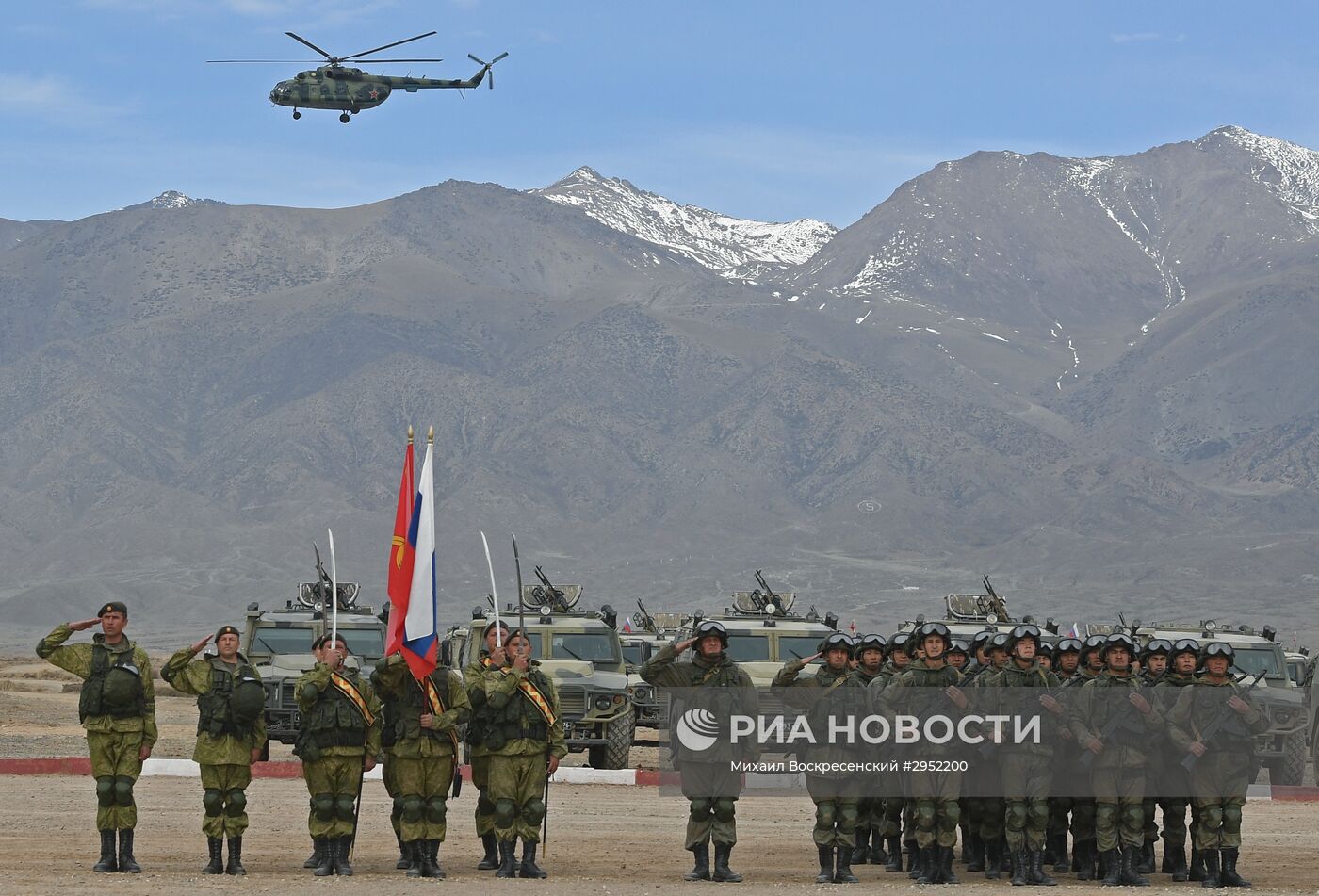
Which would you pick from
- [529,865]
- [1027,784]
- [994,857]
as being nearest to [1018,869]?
[994,857]

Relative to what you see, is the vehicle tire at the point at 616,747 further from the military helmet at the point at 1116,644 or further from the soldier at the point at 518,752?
the military helmet at the point at 1116,644

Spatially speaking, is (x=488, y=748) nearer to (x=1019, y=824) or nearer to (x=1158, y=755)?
(x=1019, y=824)

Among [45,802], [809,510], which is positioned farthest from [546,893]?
[809,510]

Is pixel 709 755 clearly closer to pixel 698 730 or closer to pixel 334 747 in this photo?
pixel 698 730

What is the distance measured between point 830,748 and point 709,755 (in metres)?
0.86

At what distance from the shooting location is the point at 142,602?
446 feet

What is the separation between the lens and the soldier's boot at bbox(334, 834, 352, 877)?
46.9 feet

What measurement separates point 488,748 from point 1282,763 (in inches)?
528

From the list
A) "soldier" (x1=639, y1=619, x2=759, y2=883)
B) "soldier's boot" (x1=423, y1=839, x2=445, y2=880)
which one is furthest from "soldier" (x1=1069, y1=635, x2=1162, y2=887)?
"soldier's boot" (x1=423, y1=839, x2=445, y2=880)

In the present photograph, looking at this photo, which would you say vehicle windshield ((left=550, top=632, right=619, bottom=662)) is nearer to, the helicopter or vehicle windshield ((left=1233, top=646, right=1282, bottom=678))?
vehicle windshield ((left=1233, top=646, right=1282, bottom=678))

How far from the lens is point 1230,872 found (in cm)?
1467

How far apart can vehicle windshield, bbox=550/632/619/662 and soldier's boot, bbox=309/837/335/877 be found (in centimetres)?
1109

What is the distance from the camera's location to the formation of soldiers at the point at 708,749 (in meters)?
14.4

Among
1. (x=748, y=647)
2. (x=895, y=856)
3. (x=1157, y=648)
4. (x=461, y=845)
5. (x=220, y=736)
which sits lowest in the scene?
(x=461, y=845)
